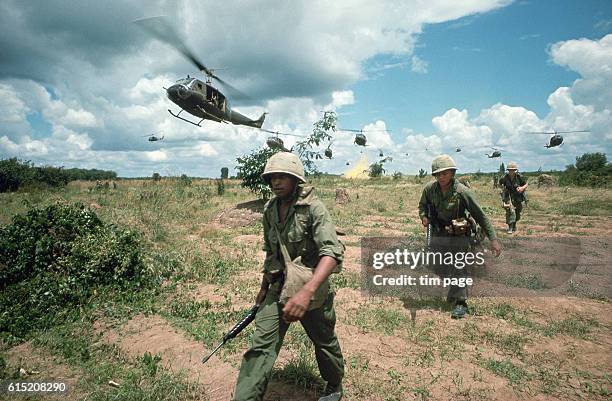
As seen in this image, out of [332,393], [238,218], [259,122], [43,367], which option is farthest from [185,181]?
[332,393]

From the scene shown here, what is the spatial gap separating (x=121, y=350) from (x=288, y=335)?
6.06 feet

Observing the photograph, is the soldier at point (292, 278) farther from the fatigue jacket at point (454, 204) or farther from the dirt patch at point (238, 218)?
the dirt patch at point (238, 218)

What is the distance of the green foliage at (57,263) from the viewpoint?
4930 mm

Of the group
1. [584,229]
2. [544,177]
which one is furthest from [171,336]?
[544,177]

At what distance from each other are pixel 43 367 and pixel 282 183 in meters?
3.34

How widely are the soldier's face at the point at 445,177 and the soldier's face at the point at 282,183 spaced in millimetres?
2604

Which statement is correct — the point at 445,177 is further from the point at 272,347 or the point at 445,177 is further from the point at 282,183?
the point at 272,347

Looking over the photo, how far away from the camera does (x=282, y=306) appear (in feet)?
8.29

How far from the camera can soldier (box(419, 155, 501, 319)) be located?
4.57 metres

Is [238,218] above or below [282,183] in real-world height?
below

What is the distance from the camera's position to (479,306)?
5.12 metres

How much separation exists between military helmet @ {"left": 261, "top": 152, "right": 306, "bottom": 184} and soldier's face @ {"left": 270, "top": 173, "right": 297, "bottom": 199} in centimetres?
5

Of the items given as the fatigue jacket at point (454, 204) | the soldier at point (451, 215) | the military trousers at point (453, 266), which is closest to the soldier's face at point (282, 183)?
the soldier at point (451, 215)

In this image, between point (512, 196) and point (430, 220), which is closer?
point (430, 220)
